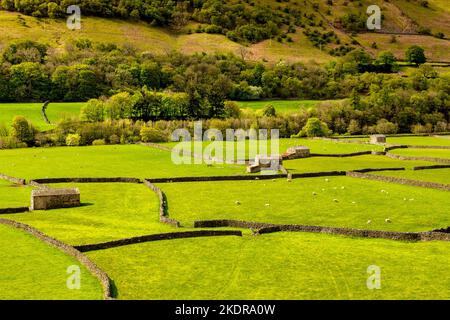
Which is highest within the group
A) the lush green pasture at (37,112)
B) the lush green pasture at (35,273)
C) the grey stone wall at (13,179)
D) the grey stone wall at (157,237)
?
the lush green pasture at (37,112)

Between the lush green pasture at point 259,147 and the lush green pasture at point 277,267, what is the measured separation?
49.7m

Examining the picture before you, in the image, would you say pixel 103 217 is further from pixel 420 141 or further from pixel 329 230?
pixel 420 141

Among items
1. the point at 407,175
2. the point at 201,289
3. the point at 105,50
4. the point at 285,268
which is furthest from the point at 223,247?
the point at 105,50

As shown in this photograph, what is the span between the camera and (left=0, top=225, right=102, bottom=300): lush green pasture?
36438mm

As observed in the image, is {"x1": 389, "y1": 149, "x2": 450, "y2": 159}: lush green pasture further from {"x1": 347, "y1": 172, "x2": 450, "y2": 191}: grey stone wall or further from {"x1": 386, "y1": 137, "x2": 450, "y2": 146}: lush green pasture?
{"x1": 347, "y1": 172, "x2": 450, "y2": 191}: grey stone wall

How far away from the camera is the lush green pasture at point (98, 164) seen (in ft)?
271

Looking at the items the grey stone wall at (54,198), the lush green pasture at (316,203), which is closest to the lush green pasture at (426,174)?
the lush green pasture at (316,203)

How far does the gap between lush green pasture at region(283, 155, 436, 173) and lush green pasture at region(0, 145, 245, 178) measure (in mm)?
6927

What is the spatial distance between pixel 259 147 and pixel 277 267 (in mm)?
71521

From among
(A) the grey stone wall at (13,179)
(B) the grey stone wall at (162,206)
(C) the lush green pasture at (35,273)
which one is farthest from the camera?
(A) the grey stone wall at (13,179)

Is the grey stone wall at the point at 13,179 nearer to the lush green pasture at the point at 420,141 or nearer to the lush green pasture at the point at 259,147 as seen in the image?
the lush green pasture at the point at 259,147

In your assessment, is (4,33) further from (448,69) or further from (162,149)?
(448,69)

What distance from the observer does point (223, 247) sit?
1864 inches

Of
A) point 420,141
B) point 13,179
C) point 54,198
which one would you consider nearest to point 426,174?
point 54,198
